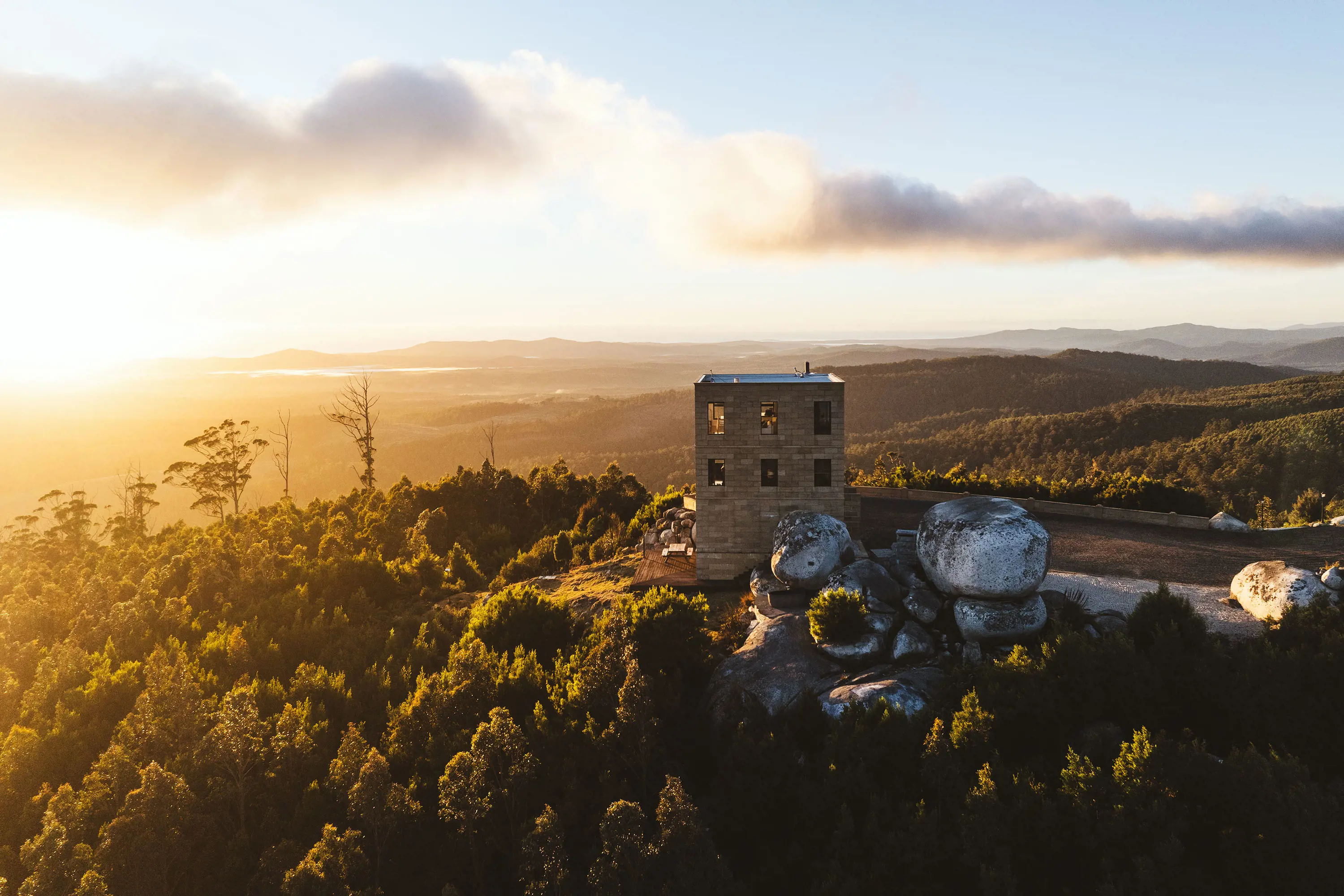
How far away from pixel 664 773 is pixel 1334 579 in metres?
20.3

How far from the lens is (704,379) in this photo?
2905 centimetres

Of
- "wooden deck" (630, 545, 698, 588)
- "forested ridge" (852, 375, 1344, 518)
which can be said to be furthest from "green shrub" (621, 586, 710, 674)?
"forested ridge" (852, 375, 1344, 518)

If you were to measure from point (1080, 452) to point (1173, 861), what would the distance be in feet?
237

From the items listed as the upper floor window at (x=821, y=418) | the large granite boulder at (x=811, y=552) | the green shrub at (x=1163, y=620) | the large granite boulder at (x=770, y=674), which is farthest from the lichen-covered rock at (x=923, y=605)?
the upper floor window at (x=821, y=418)

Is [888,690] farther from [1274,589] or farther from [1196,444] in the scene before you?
[1196,444]

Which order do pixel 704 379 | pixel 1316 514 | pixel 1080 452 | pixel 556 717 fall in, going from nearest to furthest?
pixel 556 717 → pixel 704 379 → pixel 1316 514 → pixel 1080 452

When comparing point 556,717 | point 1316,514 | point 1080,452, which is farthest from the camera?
point 1080,452

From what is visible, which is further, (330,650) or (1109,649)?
(330,650)

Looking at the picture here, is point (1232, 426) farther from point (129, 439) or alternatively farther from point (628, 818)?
point (129, 439)

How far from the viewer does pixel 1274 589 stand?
1978cm

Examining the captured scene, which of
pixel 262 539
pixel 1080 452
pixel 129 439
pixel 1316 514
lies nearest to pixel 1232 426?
pixel 1080 452

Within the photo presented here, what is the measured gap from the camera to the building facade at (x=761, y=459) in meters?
27.7

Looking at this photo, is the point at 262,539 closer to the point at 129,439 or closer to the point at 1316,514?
the point at 1316,514

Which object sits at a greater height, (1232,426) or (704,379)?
(704,379)
